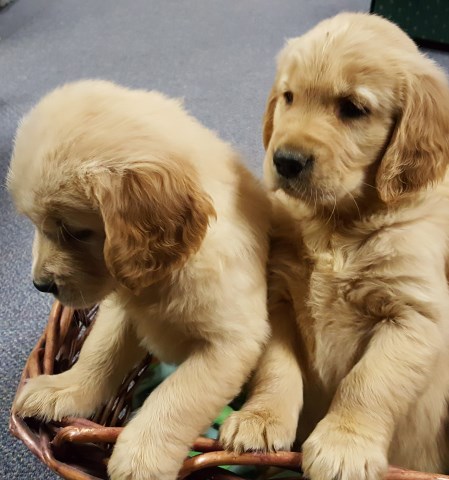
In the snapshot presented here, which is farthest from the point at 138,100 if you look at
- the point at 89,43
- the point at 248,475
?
the point at 89,43

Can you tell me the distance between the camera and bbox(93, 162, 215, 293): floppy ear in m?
1.11

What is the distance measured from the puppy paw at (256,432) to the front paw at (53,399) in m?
0.39

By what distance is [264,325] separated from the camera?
1331mm

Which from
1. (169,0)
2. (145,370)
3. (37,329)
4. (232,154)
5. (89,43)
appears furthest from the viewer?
(169,0)

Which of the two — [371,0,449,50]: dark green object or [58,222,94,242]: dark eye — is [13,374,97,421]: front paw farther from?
[371,0,449,50]: dark green object

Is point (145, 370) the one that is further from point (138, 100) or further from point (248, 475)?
point (138, 100)

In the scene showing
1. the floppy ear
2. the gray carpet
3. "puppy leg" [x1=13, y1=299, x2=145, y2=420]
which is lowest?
the gray carpet

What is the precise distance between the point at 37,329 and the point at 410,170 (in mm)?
1533

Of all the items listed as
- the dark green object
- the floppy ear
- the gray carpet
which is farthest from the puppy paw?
the dark green object

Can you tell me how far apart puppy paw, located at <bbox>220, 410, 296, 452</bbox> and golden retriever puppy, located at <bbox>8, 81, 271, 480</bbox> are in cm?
6

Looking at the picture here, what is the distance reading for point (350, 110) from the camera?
4.26ft

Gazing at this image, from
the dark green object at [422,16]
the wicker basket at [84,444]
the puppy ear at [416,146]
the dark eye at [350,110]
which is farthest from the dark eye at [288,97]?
the dark green object at [422,16]

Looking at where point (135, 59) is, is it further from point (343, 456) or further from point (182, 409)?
point (343, 456)

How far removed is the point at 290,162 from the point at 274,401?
499 millimetres
